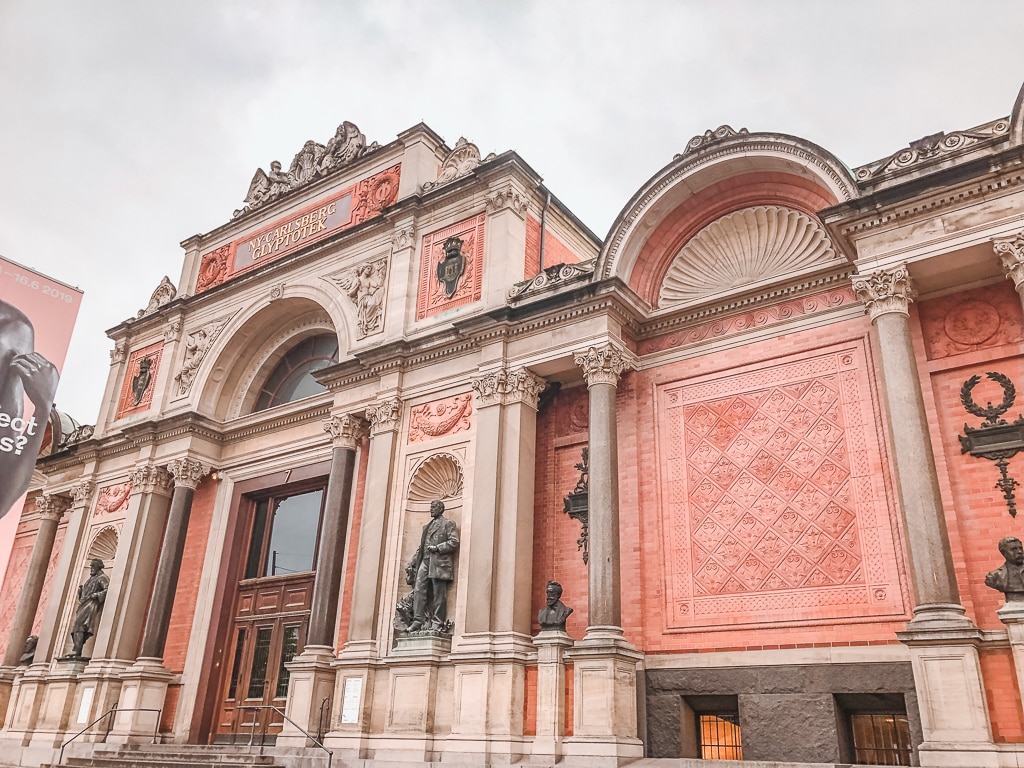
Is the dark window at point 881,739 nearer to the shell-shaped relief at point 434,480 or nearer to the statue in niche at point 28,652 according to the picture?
the shell-shaped relief at point 434,480

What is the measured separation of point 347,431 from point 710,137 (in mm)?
7508

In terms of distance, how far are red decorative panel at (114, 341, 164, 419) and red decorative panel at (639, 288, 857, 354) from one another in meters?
12.1

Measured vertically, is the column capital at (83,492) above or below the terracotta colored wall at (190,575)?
above

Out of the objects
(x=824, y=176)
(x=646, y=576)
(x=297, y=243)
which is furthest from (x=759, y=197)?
(x=297, y=243)

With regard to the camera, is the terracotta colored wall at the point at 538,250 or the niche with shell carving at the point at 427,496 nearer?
the niche with shell carving at the point at 427,496

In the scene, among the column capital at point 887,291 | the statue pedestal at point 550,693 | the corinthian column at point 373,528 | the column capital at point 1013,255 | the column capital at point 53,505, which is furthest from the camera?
the column capital at point 53,505

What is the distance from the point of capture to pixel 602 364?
38.9 ft

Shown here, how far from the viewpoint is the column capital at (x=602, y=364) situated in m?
11.8

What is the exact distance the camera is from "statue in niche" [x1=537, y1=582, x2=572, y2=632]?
1080cm

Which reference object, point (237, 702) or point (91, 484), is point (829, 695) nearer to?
point (237, 702)

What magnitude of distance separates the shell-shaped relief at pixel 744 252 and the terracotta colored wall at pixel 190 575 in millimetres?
10402

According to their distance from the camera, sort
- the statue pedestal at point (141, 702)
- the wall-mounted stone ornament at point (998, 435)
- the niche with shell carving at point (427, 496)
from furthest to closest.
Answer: the statue pedestal at point (141, 702) < the niche with shell carving at point (427, 496) < the wall-mounted stone ornament at point (998, 435)

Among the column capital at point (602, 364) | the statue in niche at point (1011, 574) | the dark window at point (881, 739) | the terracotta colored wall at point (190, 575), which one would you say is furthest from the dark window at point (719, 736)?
the terracotta colored wall at point (190, 575)

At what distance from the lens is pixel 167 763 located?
12250 mm
